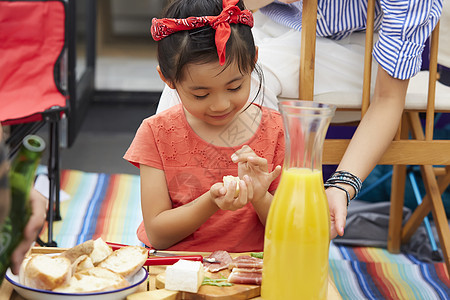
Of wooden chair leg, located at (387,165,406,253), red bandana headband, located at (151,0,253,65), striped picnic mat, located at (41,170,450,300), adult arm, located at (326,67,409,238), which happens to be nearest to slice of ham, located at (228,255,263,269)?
red bandana headband, located at (151,0,253,65)

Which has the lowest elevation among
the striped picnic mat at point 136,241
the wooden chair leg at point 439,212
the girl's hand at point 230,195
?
the striped picnic mat at point 136,241

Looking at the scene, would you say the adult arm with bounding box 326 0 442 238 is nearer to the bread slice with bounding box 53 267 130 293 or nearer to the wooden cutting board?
the wooden cutting board

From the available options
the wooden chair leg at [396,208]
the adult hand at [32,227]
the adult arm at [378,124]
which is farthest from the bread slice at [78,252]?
the wooden chair leg at [396,208]

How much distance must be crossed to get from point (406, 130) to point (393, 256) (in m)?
0.45

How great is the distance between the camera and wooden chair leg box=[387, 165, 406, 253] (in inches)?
80.8

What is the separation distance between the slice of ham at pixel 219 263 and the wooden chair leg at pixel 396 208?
49.0 inches

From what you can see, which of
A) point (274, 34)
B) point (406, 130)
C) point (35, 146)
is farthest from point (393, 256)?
point (35, 146)

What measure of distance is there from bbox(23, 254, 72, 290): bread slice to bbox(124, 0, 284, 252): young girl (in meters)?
0.28

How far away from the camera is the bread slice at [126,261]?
85cm

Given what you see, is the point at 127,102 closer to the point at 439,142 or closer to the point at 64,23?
the point at 64,23

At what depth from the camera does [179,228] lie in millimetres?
1172

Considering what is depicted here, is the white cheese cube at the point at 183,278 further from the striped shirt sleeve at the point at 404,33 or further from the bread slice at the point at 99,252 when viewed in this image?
the striped shirt sleeve at the point at 404,33

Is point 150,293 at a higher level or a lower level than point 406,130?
higher

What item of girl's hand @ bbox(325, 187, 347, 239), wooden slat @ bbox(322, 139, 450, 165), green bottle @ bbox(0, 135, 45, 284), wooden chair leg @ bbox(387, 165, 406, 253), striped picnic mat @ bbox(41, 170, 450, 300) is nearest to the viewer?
green bottle @ bbox(0, 135, 45, 284)
